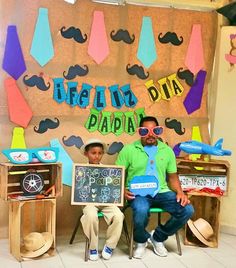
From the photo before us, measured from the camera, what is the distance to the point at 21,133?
3463 mm

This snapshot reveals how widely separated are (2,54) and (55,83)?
51 centimetres

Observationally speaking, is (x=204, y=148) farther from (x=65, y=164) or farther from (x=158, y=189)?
(x=65, y=164)

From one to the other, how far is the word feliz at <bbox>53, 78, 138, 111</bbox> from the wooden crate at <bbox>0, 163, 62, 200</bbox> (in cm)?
63

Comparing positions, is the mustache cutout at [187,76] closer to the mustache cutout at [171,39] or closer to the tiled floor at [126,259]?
the mustache cutout at [171,39]

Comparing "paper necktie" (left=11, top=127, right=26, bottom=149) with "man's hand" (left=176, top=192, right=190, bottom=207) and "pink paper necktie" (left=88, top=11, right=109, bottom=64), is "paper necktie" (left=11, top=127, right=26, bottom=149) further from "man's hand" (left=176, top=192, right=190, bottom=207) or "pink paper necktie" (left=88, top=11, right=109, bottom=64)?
"man's hand" (left=176, top=192, right=190, bottom=207)

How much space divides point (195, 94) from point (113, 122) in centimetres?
90

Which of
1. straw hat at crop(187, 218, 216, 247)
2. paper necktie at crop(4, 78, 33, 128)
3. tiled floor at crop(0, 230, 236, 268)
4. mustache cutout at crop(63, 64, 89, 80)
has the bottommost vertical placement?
tiled floor at crop(0, 230, 236, 268)

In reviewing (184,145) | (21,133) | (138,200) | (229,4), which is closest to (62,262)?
(138,200)

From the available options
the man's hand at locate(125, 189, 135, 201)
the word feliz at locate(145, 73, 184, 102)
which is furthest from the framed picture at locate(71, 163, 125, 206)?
the word feliz at locate(145, 73, 184, 102)

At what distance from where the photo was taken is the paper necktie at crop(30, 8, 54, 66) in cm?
344

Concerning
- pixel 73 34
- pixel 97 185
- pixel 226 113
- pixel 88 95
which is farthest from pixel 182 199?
pixel 73 34

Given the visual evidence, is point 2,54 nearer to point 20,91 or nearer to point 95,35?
point 20,91

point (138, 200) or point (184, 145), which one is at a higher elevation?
point (184, 145)

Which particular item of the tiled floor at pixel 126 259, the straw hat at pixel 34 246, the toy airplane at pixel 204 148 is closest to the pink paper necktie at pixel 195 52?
the toy airplane at pixel 204 148
